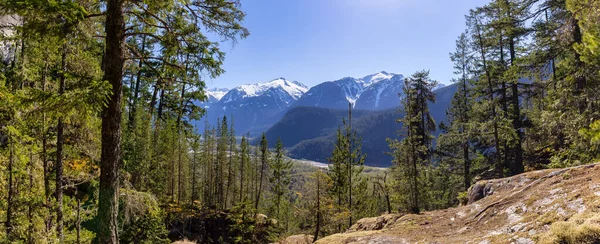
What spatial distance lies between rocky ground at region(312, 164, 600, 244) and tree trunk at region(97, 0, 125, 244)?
8.33m

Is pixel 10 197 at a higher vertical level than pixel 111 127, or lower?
lower

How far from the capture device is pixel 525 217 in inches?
304

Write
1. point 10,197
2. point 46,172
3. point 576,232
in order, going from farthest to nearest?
1. point 46,172
2. point 10,197
3. point 576,232

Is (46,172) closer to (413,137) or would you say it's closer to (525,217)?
(525,217)

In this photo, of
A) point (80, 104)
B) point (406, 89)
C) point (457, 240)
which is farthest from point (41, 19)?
point (406, 89)

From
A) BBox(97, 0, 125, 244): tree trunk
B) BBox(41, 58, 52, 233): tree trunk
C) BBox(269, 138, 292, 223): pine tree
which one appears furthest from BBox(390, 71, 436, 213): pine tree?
BBox(41, 58, 52, 233): tree trunk

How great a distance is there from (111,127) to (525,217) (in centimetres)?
1024

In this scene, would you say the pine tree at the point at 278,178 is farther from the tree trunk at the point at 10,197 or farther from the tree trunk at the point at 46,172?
the tree trunk at the point at 10,197

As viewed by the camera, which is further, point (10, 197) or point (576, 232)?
point (10, 197)

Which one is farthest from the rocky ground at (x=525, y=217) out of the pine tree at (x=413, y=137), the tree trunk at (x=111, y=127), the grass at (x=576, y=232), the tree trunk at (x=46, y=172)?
the tree trunk at (x=46, y=172)

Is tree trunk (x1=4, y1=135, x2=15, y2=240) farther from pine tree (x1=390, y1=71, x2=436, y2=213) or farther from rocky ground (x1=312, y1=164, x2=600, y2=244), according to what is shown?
pine tree (x1=390, y1=71, x2=436, y2=213)

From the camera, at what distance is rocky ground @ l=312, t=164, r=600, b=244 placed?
577 centimetres

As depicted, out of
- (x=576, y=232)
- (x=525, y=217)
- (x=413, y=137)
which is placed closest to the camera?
(x=576, y=232)

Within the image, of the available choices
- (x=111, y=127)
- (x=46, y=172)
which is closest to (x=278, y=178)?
(x=46, y=172)
